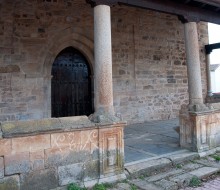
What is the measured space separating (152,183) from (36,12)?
16.3 feet

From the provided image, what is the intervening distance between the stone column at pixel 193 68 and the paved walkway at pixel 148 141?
0.97 meters

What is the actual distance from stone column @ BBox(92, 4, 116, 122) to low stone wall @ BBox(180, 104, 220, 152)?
187 cm

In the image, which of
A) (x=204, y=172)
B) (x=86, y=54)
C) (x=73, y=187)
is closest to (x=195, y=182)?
(x=204, y=172)

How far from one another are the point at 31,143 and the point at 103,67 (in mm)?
1489

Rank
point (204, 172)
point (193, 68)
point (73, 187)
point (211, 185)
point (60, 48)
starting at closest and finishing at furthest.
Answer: point (73, 187)
point (211, 185)
point (204, 172)
point (193, 68)
point (60, 48)

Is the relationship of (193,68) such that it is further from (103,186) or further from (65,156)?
A: (65,156)

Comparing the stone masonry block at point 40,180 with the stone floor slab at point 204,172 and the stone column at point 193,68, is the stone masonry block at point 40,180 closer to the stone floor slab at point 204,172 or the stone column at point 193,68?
the stone floor slab at point 204,172

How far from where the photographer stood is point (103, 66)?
11.8ft

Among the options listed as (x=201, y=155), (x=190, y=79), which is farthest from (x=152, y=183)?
(x=190, y=79)

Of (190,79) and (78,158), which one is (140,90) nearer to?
(190,79)

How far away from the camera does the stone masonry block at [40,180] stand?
2.77 m

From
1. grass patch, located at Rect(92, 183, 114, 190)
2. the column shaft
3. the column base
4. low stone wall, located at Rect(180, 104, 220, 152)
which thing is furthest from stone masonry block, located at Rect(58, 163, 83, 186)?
the column base

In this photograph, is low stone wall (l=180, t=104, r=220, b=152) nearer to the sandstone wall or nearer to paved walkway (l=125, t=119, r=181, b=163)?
paved walkway (l=125, t=119, r=181, b=163)

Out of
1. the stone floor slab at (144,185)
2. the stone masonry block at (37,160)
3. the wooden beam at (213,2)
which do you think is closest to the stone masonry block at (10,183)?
the stone masonry block at (37,160)
